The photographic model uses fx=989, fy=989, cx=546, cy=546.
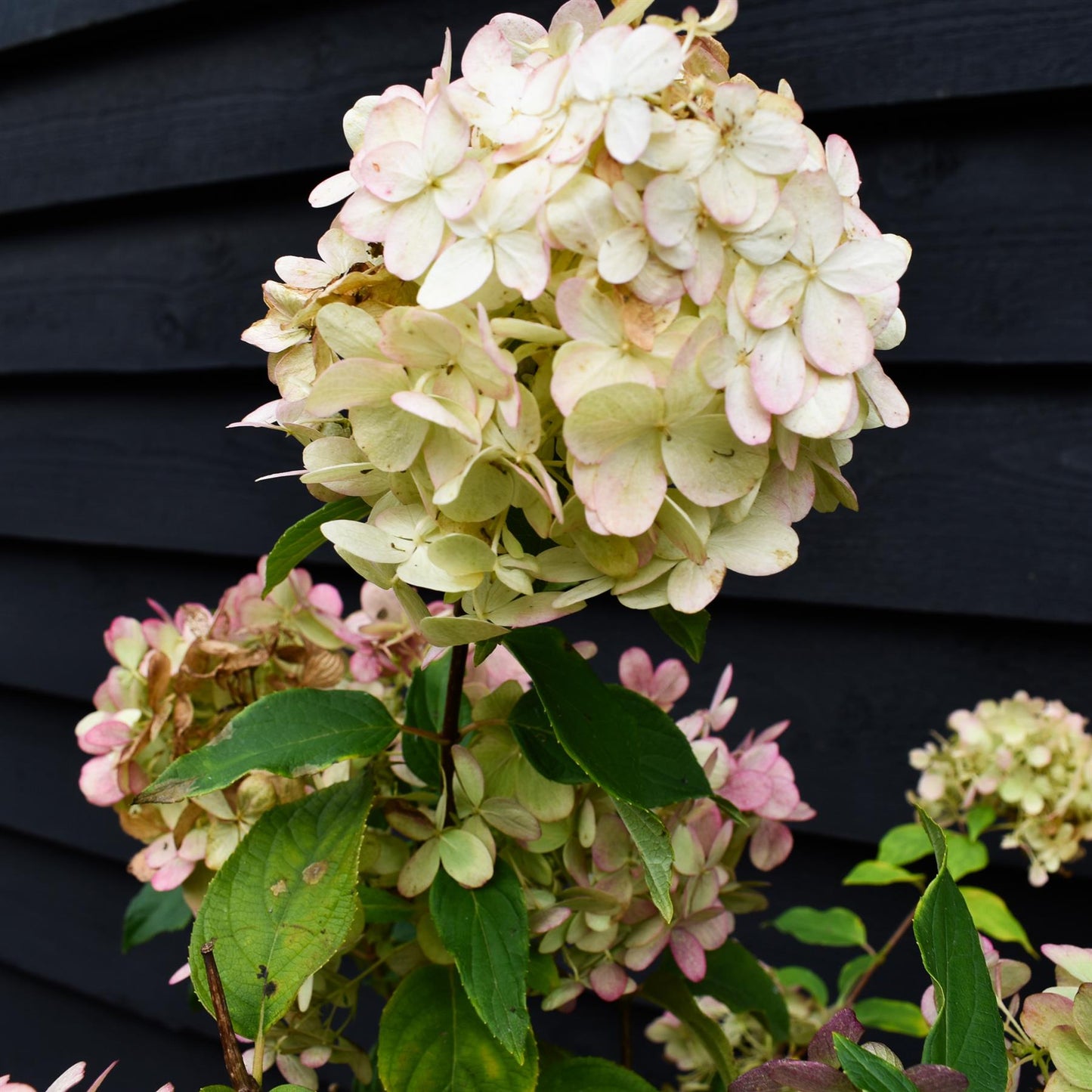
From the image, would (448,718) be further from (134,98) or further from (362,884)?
(134,98)

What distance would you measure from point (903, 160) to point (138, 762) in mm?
818

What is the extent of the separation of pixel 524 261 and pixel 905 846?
2.22ft

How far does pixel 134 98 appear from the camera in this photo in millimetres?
1284

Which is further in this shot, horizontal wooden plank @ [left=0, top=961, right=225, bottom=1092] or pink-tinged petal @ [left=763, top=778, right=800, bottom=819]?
horizontal wooden plank @ [left=0, top=961, right=225, bottom=1092]

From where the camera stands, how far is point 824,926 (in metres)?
0.84

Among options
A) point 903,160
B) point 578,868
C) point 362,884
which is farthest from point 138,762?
point 903,160

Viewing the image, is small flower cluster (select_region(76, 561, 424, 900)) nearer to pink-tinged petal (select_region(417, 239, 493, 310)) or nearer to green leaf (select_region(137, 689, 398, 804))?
green leaf (select_region(137, 689, 398, 804))

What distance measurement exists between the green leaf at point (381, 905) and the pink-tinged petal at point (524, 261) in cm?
32

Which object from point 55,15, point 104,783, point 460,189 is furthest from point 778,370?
point 55,15

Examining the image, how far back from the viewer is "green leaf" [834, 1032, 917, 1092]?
1.01ft

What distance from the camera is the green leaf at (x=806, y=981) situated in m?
0.82

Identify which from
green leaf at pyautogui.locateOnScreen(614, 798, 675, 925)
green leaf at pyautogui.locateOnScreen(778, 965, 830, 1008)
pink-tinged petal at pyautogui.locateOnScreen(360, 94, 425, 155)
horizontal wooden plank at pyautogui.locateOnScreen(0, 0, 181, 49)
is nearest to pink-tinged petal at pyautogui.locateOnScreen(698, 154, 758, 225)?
pink-tinged petal at pyautogui.locateOnScreen(360, 94, 425, 155)

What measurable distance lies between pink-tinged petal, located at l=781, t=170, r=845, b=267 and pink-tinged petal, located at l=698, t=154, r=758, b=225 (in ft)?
0.06

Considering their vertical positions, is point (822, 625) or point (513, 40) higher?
point (513, 40)
